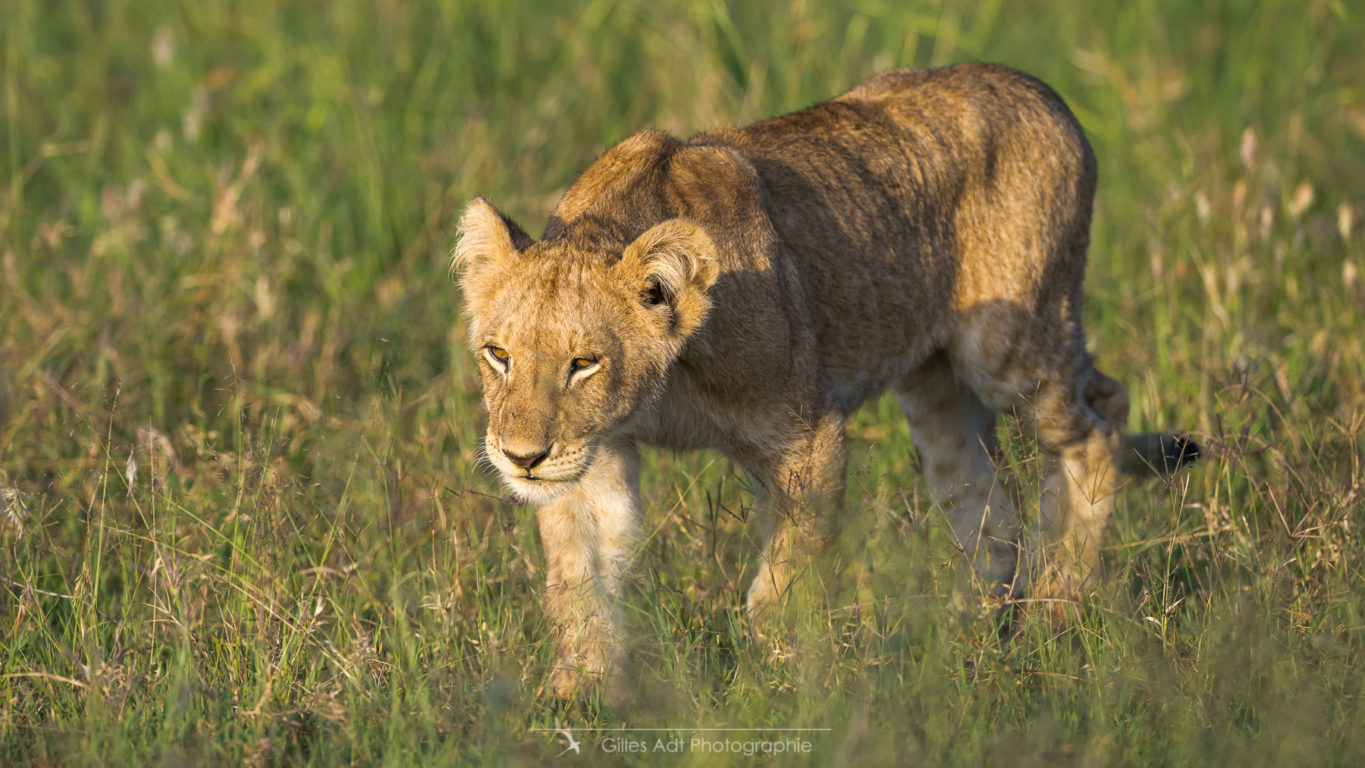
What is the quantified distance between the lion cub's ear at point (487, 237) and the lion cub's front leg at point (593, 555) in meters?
0.65

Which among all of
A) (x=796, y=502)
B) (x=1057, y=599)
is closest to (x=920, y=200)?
(x=796, y=502)

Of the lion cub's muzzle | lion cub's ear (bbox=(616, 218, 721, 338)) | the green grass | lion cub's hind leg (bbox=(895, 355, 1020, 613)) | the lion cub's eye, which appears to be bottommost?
lion cub's hind leg (bbox=(895, 355, 1020, 613))

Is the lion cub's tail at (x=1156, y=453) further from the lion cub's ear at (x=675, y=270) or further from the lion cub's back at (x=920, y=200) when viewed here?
the lion cub's ear at (x=675, y=270)

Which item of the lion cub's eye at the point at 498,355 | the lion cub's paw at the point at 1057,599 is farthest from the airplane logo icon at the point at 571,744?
the lion cub's paw at the point at 1057,599

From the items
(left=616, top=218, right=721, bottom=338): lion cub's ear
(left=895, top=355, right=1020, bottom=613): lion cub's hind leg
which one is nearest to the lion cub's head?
(left=616, top=218, right=721, bottom=338): lion cub's ear

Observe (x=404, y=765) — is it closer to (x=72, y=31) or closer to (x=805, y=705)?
(x=805, y=705)

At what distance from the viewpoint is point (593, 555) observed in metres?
4.40

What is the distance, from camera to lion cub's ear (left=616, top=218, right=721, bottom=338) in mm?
3887

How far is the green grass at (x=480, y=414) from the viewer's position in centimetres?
368

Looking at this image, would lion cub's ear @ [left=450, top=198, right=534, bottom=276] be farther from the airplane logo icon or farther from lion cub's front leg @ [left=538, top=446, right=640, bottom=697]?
the airplane logo icon

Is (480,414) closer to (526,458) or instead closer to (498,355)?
(498,355)

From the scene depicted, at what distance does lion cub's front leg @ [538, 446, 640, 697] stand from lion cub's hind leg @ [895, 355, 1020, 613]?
4.95 feet

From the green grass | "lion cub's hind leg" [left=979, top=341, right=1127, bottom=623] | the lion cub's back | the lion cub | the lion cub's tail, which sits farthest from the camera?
"lion cub's hind leg" [left=979, top=341, right=1127, bottom=623]

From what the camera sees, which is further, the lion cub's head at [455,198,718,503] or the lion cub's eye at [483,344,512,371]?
the lion cub's eye at [483,344,512,371]
